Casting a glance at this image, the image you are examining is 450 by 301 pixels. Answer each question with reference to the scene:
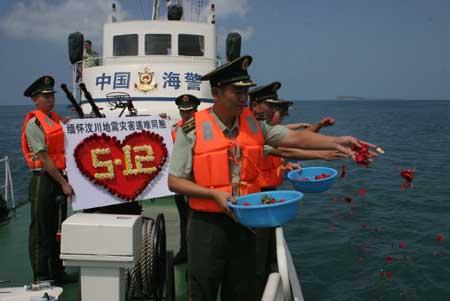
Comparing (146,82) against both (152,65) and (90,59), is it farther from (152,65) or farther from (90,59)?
(90,59)

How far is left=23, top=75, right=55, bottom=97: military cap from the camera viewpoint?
166 inches

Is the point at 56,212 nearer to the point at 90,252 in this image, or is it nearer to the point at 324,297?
the point at 90,252

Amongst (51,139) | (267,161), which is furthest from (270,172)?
(51,139)

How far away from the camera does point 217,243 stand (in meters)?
2.63

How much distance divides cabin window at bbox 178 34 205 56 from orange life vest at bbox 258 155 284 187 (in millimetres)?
7940

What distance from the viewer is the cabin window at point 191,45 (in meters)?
11.6

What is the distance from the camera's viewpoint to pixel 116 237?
2.57 metres

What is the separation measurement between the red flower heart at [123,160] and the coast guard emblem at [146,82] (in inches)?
263

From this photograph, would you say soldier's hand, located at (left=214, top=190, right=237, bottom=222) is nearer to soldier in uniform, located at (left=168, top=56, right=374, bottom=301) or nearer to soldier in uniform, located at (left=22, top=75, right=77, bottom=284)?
soldier in uniform, located at (left=168, top=56, right=374, bottom=301)

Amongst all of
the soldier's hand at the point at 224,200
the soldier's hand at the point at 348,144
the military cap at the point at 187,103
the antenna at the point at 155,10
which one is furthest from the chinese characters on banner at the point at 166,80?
the soldier's hand at the point at 224,200

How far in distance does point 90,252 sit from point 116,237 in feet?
0.57

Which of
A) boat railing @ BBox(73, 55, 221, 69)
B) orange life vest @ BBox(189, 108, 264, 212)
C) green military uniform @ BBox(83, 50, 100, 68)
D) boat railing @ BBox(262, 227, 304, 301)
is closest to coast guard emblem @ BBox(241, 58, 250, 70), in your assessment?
orange life vest @ BBox(189, 108, 264, 212)

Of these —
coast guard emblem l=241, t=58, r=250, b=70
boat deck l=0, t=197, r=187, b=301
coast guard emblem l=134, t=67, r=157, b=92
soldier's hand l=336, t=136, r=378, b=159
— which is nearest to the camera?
soldier's hand l=336, t=136, r=378, b=159

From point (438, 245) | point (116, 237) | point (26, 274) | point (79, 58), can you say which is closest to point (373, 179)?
point (438, 245)
